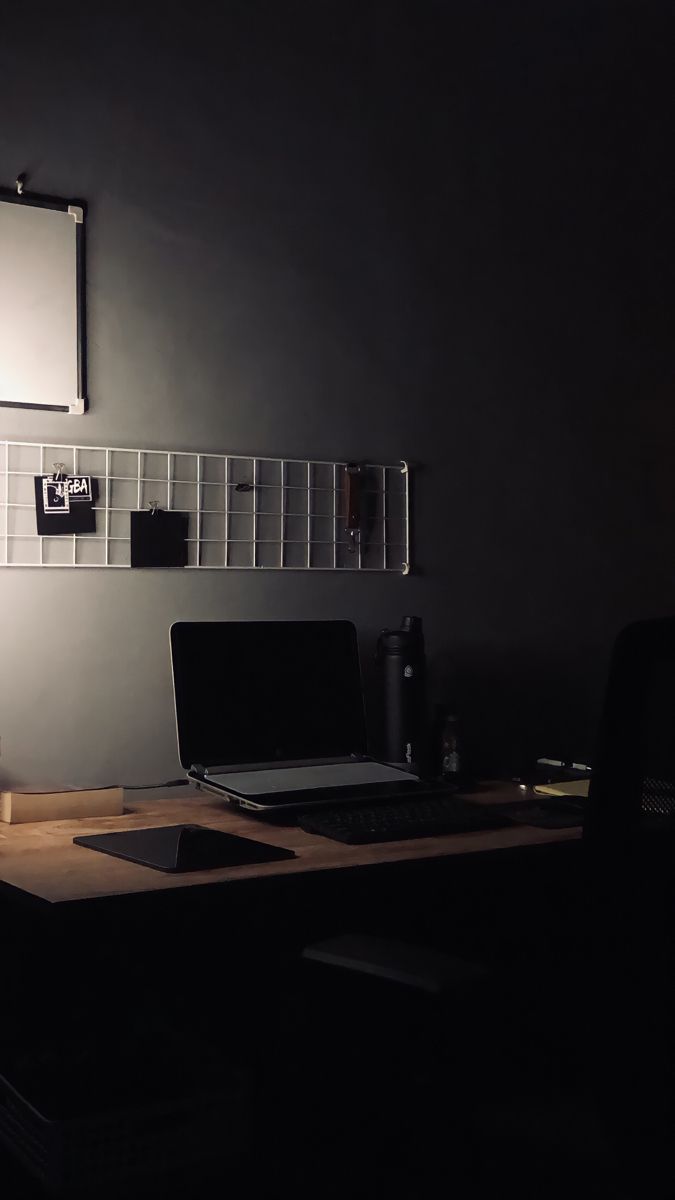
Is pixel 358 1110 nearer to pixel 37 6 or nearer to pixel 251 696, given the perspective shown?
pixel 251 696

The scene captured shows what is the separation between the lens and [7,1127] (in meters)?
1.64

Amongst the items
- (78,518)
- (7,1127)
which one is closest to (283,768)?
(78,518)

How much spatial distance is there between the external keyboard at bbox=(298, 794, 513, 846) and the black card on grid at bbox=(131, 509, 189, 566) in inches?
23.3

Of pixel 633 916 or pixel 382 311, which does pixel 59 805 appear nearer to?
pixel 633 916

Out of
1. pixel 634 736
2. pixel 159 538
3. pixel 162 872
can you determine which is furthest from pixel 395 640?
pixel 634 736

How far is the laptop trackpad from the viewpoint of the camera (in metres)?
1.97

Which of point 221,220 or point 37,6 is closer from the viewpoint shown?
point 37,6

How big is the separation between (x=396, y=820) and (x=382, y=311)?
1.19 metres

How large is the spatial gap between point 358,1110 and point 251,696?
29.5 inches

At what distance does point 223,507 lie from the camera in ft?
7.46

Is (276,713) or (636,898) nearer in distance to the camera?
(636,898)

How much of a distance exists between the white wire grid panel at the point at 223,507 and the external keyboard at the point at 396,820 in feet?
2.00

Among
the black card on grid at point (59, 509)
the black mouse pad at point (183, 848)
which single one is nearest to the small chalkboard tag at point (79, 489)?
the black card on grid at point (59, 509)

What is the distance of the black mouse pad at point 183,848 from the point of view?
5.14ft
